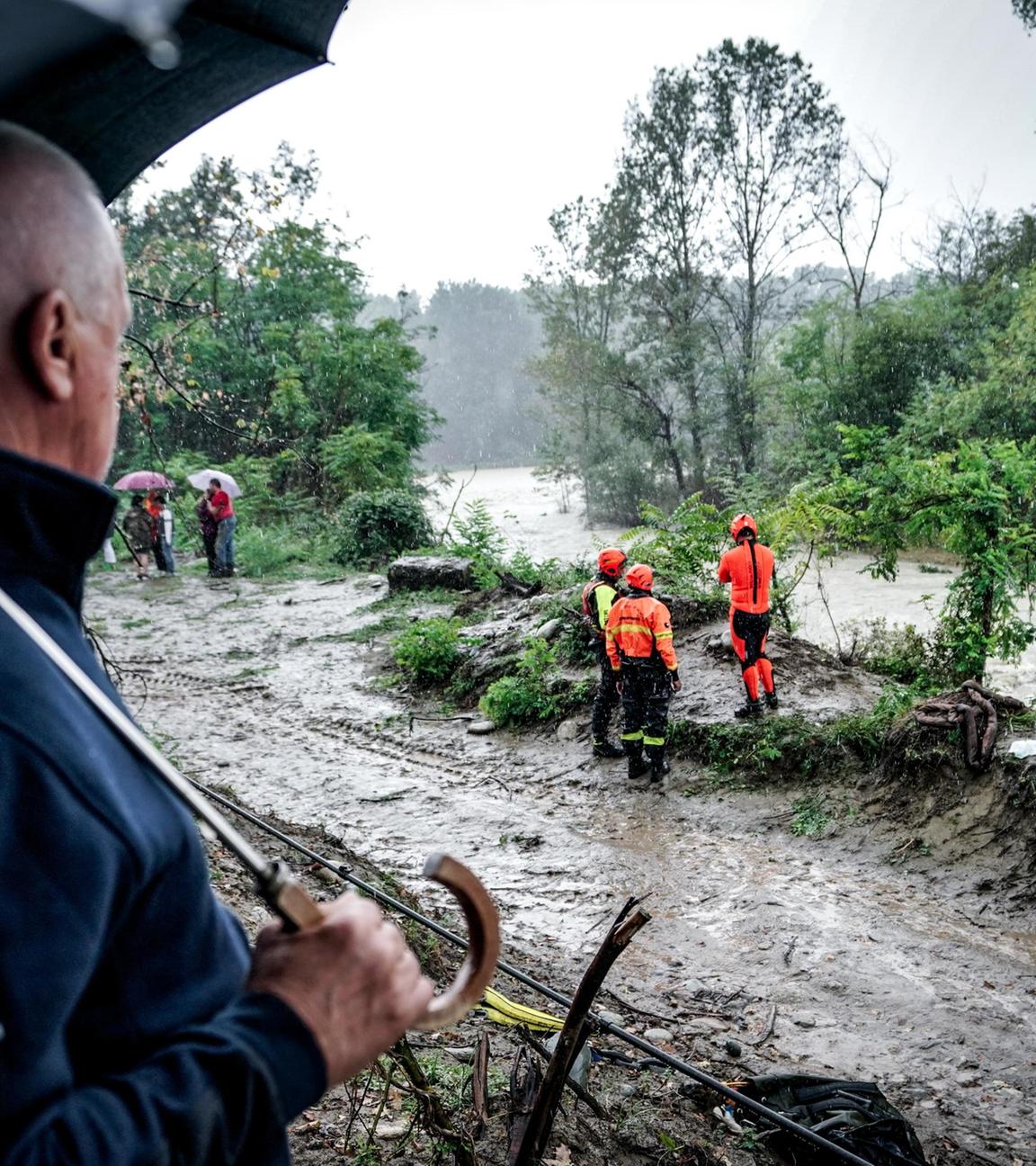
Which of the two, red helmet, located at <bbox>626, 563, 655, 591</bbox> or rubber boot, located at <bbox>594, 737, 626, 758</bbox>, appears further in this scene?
rubber boot, located at <bbox>594, 737, 626, 758</bbox>

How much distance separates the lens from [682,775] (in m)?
8.95

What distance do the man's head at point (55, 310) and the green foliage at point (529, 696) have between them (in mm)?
9533

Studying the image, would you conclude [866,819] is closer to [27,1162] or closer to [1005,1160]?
[1005,1160]

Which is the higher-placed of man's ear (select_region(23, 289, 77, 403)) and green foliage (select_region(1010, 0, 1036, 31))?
green foliage (select_region(1010, 0, 1036, 31))

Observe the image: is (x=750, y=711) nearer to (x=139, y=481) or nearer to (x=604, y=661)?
(x=604, y=661)

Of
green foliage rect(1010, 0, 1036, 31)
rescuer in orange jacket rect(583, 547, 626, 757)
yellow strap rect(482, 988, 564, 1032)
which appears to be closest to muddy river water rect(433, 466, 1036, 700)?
rescuer in orange jacket rect(583, 547, 626, 757)

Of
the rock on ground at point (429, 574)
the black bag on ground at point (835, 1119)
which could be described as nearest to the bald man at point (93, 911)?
the black bag on ground at point (835, 1119)

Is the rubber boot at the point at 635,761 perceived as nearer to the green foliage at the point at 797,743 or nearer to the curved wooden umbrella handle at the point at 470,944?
the green foliage at the point at 797,743

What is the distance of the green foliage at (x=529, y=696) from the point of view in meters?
10.5

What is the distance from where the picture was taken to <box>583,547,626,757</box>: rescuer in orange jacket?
366 inches

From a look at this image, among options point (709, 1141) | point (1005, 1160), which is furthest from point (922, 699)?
→ point (709, 1141)

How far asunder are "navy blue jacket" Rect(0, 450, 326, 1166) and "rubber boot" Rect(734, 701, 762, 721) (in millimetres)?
8620

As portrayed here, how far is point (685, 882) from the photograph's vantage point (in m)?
6.97

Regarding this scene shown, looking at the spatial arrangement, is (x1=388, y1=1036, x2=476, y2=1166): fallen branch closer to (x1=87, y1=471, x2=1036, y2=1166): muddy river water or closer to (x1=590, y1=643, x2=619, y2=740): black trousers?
(x1=87, y1=471, x2=1036, y2=1166): muddy river water
